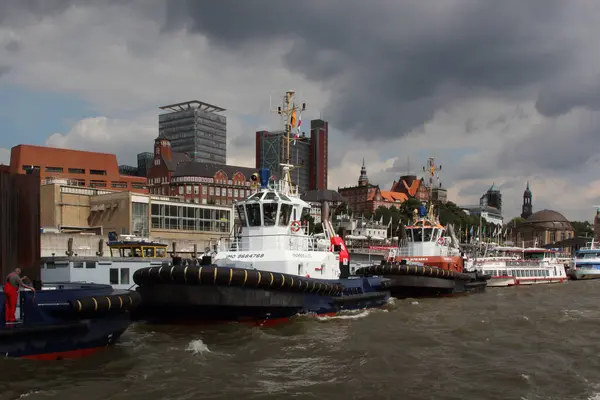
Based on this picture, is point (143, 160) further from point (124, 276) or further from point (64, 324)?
point (64, 324)

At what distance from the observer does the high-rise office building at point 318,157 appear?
6002 inches

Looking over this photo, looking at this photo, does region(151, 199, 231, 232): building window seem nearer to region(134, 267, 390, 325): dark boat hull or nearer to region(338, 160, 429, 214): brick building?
region(134, 267, 390, 325): dark boat hull

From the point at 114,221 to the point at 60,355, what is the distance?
108 feet

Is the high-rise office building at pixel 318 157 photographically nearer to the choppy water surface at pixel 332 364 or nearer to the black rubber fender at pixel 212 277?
the choppy water surface at pixel 332 364

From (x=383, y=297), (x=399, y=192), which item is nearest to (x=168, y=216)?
(x=383, y=297)

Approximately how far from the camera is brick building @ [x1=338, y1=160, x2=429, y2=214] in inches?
5635

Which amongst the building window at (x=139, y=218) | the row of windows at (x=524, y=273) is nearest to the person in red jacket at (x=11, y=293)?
the building window at (x=139, y=218)

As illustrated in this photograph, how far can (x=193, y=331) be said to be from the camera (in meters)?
15.4

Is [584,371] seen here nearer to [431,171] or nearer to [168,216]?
[431,171]

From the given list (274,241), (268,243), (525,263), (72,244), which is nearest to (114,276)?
(268,243)

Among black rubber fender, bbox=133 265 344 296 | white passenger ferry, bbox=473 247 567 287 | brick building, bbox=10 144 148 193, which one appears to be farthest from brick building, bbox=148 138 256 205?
black rubber fender, bbox=133 265 344 296

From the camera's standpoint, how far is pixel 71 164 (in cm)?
7519

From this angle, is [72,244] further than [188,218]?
No

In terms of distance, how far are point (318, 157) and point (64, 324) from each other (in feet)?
473
